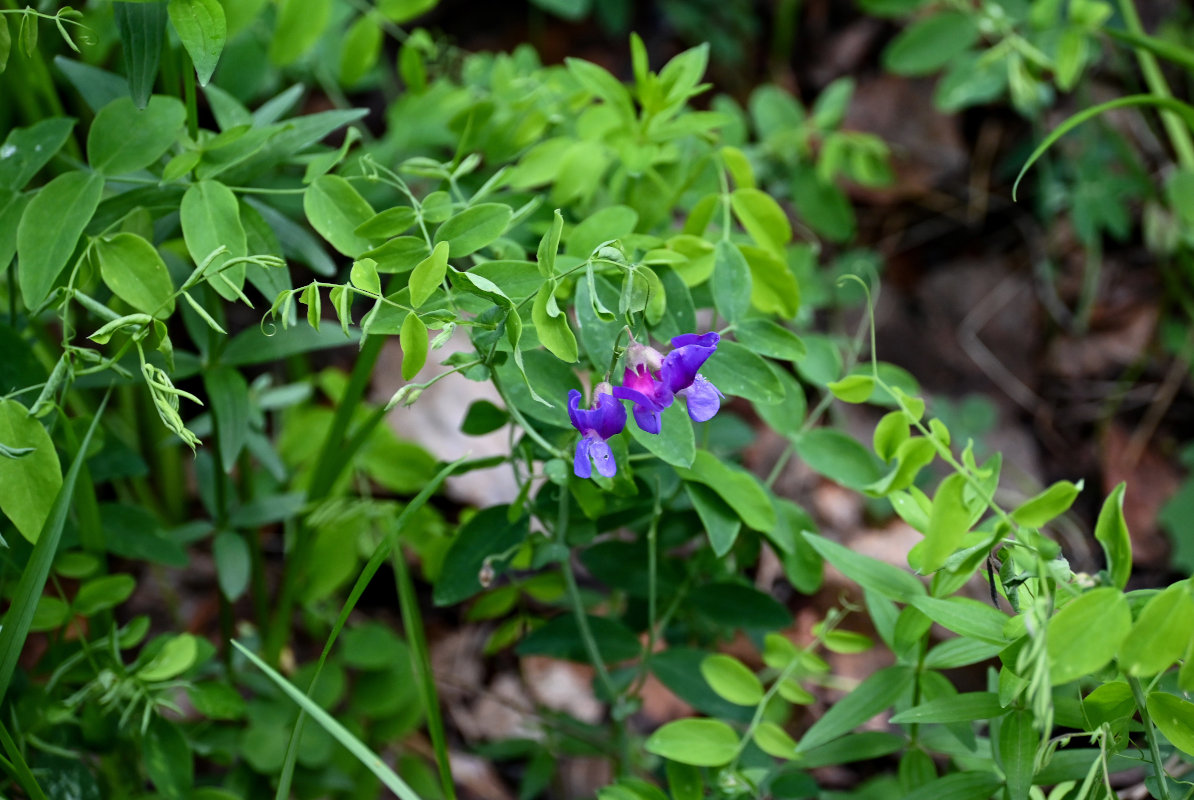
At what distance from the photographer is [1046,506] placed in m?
0.87

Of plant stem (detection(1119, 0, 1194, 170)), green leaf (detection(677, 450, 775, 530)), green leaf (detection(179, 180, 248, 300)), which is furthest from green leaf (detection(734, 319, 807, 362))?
plant stem (detection(1119, 0, 1194, 170))

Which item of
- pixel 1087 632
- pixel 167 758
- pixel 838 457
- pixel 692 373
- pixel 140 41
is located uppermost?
pixel 140 41

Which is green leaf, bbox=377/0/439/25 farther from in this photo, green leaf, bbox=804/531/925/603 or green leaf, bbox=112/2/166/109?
green leaf, bbox=804/531/925/603

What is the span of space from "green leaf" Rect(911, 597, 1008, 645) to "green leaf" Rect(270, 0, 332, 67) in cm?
114

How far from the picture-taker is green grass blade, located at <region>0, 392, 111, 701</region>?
974mm

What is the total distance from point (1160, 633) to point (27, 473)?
1137 millimetres

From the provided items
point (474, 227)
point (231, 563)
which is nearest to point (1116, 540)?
point (474, 227)

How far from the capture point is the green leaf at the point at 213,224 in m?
1.05

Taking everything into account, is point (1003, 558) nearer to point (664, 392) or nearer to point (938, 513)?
point (938, 513)

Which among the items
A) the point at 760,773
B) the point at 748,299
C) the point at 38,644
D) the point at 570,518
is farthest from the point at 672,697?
the point at 38,644

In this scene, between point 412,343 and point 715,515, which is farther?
point 715,515

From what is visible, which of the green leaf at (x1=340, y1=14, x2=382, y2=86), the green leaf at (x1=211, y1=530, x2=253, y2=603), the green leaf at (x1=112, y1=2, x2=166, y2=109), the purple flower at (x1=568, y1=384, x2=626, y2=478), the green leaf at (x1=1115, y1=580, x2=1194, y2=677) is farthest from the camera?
the green leaf at (x1=340, y1=14, x2=382, y2=86)

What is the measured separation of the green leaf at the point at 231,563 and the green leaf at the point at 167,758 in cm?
19

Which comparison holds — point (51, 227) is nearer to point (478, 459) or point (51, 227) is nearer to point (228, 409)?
point (228, 409)
